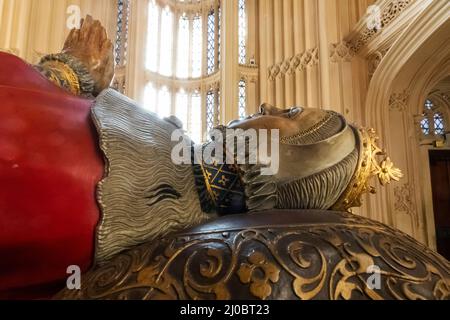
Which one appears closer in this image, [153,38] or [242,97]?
[242,97]

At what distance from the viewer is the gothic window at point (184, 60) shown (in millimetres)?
5828

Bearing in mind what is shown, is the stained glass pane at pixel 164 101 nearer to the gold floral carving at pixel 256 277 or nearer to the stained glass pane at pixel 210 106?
the stained glass pane at pixel 210 106

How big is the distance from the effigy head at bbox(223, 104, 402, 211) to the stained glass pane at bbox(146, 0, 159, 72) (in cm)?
556

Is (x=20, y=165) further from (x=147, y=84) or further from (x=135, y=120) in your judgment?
(x=147, y=84)

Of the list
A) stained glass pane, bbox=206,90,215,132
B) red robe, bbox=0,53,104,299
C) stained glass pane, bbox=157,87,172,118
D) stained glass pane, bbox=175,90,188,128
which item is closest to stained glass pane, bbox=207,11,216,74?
stained glass pane, bbox=206,90,215,132

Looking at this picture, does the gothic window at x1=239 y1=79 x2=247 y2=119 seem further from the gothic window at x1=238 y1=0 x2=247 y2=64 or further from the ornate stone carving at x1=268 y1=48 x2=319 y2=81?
the ornate stone carving at x1=268 y1=48 x2=319 y2=81

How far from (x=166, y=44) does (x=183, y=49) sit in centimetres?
30

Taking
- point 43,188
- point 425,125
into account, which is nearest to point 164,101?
point 425,125

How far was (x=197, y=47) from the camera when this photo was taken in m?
6.11

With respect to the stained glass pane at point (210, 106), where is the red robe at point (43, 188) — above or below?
below

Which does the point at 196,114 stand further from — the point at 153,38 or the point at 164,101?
the point at 153,38

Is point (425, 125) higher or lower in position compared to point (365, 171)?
higher

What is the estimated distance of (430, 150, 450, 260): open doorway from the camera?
435 cm

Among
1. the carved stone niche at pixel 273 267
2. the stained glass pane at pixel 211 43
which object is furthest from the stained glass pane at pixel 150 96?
the carved stone niche at pixel 273 267
